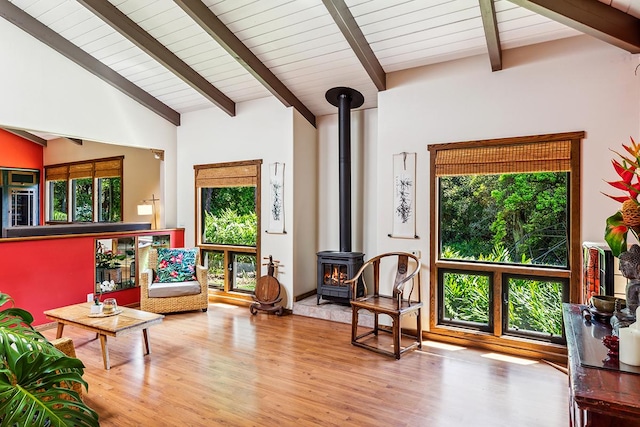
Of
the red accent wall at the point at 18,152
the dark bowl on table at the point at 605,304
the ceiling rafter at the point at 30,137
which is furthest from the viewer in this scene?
the ceiling rafter at the point at 30,137

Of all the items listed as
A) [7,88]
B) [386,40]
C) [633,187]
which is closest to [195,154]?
[7,88]

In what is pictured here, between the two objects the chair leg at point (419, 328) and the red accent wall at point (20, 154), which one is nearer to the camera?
the chair leg at point (419, 328)

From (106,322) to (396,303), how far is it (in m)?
2.68

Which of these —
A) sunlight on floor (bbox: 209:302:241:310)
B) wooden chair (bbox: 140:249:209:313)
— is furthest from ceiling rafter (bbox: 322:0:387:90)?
sunlight on floor (bbox: 209:302:241:310)

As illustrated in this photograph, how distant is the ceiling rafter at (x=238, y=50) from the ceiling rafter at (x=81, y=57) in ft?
6.71

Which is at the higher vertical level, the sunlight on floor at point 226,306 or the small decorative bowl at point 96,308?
the small decorative bowl at point 96,308

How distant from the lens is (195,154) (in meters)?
5.92

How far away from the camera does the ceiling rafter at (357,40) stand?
3.33 meters

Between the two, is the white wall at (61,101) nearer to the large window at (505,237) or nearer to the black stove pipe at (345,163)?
the black stove pipe at (345,163)

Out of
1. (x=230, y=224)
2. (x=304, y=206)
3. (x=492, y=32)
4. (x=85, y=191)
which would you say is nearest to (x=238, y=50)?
(x=304, y=206)

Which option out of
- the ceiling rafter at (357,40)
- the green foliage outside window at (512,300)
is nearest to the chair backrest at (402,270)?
the green foliage outside window at (512,300)

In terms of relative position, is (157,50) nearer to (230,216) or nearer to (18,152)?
(230,216)

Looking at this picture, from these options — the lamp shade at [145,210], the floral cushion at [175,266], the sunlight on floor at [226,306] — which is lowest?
the sunlight on floor at [226,306]

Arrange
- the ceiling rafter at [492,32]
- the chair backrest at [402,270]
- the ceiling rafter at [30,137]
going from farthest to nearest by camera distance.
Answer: the ceiling rafter at [30,137], the chair backrest at [402,270], the ceiling rafter at [492,32]
